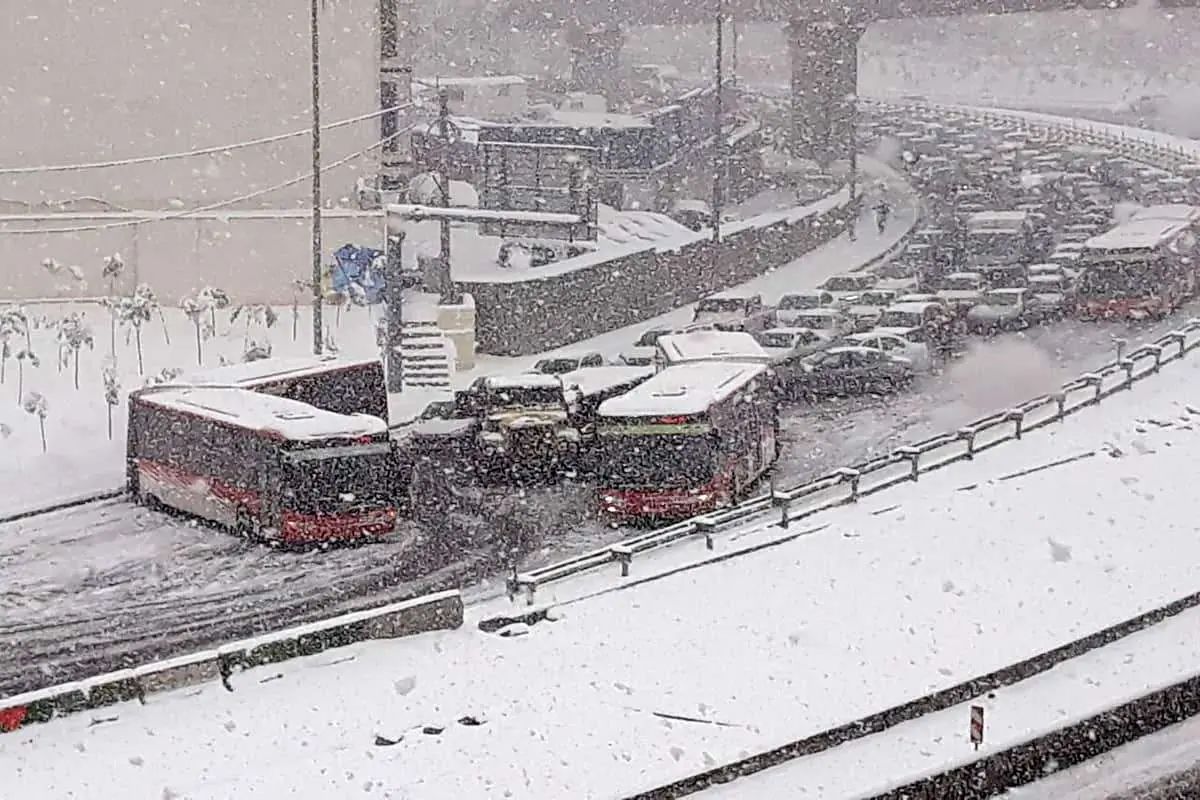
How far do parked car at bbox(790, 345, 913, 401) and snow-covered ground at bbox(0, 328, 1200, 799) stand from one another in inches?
309

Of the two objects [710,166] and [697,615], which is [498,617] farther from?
[710,166]

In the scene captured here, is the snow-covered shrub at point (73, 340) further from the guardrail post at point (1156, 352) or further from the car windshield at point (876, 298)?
the guardrail post at point (1156, 352)

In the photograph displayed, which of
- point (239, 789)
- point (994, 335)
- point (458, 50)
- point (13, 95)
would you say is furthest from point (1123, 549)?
point (458, 50)

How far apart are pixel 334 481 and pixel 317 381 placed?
463cm

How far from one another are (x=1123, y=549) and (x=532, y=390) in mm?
9807

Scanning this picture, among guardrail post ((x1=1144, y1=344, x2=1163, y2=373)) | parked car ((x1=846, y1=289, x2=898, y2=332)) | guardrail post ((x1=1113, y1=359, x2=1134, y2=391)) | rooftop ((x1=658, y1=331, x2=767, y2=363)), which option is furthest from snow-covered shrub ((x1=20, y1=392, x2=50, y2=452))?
guardrail post ((x1=1144, y1=344, x2=1163, y2=373))

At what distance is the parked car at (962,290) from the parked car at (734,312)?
14.5ft

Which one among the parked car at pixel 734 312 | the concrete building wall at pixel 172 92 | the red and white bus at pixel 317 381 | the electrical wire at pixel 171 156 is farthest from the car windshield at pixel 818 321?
the red and white bus at pixel 317 381

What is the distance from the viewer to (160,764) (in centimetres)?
1512

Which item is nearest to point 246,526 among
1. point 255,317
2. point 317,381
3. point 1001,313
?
point 317,381

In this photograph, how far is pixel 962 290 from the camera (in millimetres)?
41406

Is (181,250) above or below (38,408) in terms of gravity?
above

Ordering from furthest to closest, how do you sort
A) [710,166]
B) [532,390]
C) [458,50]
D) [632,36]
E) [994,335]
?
1. [632,36]
2. [458,50]
3. [710,166]
4. [994,335]
5. [532,390]

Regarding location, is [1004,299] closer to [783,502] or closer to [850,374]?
[850,374]
